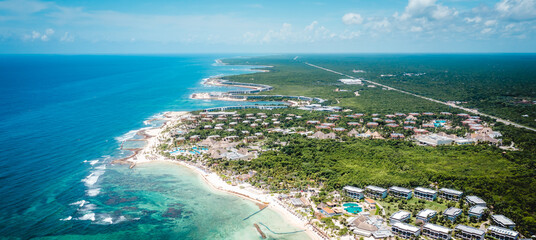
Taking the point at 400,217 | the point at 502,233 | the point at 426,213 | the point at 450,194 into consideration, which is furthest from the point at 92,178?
the point at 502,233

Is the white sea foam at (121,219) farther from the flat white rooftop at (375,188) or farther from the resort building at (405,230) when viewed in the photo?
the flat white rooftop at (375,188)

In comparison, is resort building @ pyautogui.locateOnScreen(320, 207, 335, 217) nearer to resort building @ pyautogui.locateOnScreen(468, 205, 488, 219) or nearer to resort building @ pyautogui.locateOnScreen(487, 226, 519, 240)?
resort building @ pyautogui.locateOnScreen(468, 205, 488, 219)

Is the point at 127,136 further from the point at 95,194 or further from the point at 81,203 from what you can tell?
the point at 81,203

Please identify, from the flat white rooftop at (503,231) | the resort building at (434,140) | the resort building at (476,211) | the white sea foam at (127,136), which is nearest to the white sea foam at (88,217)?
the white sea foam at (127,136)

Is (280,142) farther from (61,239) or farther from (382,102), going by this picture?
(382,102)

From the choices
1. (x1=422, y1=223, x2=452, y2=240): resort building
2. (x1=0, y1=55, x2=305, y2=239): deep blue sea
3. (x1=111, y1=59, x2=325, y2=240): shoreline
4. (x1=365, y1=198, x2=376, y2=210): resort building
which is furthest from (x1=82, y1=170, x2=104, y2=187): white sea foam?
(x1=422, y1=223, x2=452, y2=240): resort building

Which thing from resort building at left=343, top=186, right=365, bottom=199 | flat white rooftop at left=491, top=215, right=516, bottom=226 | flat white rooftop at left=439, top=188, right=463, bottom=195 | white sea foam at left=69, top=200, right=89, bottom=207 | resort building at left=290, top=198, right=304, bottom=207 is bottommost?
white sea foam at left=69, top=200, right=89, bottom=207
